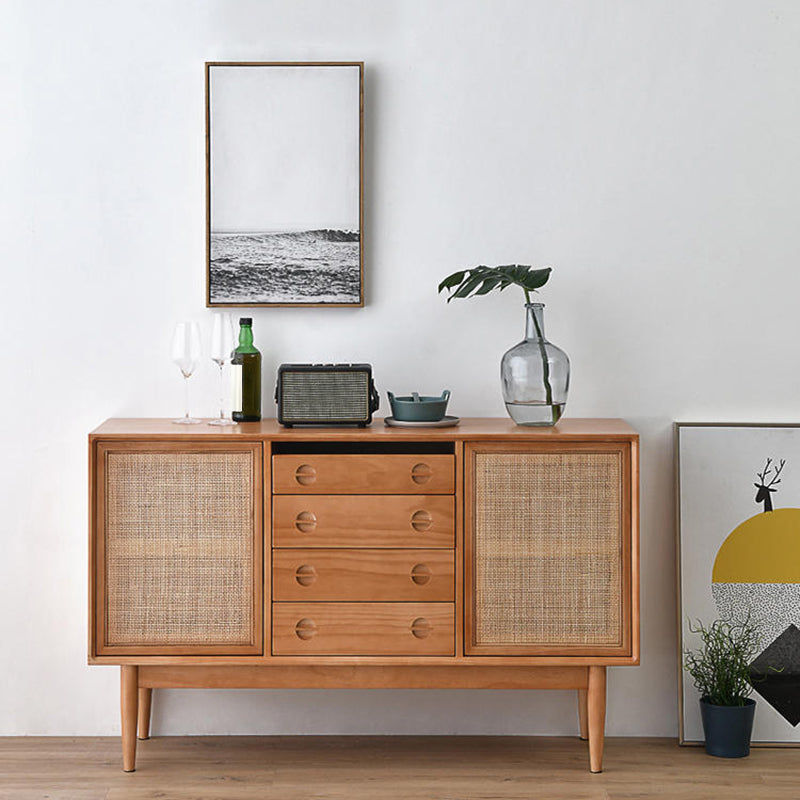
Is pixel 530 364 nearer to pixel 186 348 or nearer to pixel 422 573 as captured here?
pixel 422 573

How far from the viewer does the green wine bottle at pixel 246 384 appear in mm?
2789

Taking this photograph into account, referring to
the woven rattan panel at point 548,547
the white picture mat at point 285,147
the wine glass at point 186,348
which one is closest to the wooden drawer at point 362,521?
the woven rattan panel at point 548,547

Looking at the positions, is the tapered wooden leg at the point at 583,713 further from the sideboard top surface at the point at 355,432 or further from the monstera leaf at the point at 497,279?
the monstera leaf at the point at 497,279

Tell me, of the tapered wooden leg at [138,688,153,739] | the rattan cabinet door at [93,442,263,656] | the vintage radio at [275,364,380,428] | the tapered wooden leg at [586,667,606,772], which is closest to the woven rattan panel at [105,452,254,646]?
the rattan cabinet door at [93,442,263,656]

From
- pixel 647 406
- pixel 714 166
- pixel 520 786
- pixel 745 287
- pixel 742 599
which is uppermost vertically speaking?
pixel 714 166

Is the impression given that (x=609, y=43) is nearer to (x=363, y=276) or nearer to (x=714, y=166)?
(x=714, y=166)

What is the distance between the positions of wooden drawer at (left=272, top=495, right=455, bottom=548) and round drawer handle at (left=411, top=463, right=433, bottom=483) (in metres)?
0.05

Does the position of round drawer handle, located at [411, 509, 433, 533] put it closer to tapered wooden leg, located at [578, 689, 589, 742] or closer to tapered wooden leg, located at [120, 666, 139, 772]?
tapered wooden leg, located at [578, 689, 589, 742]

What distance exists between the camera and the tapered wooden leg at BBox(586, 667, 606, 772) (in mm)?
2629

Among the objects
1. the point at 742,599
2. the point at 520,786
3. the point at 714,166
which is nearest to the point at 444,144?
the point at 714,166

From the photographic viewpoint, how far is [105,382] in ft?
9.65

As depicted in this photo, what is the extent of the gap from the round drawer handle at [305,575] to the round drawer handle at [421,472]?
0.35 meters

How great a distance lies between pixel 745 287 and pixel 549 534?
0.97 metres

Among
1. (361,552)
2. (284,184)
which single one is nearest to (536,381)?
(361,552)
